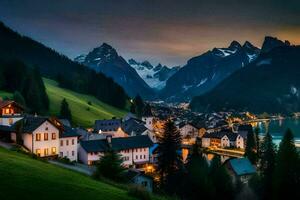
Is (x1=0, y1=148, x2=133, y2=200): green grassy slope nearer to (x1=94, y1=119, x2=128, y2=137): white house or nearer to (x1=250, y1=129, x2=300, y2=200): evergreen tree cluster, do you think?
(x1=250, y1=129, x2=300, y2=200): evergreen tree cluster

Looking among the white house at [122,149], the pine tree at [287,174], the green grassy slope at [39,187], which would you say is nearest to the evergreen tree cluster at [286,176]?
the pine tree at [287,174]

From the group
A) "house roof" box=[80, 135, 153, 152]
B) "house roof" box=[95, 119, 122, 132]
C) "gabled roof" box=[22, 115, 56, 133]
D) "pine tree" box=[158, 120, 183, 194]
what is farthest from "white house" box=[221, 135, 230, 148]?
"gabled roof" box=[22, 115, 56, 133]

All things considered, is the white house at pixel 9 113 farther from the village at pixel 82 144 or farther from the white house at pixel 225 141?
the white house at pixel 225 141

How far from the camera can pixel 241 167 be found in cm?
6950

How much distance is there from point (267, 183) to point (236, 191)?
4224 mm

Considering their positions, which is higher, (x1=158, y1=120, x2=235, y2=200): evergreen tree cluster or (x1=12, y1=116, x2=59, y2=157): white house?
(x1=12, y1=116, x2=59, y2=157): white house

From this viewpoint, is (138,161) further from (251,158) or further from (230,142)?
(230,142)

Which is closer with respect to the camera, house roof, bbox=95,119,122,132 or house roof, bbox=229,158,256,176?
house roof, bbox=229,158,256,176

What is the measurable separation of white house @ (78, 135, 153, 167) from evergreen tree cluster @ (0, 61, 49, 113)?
30974 millimetres

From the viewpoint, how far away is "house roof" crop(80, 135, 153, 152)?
232ft

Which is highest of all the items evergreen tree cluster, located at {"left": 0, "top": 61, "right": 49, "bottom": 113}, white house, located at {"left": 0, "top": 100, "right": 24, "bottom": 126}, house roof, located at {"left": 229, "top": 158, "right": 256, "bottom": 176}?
evergreen tree cluster, located at {"left": 0, "top": 61, "right": 49, "bottom": 113}

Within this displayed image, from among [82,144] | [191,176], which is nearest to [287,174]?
[191,176]

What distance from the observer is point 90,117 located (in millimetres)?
124750

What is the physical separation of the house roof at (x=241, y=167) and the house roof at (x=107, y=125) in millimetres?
46614
